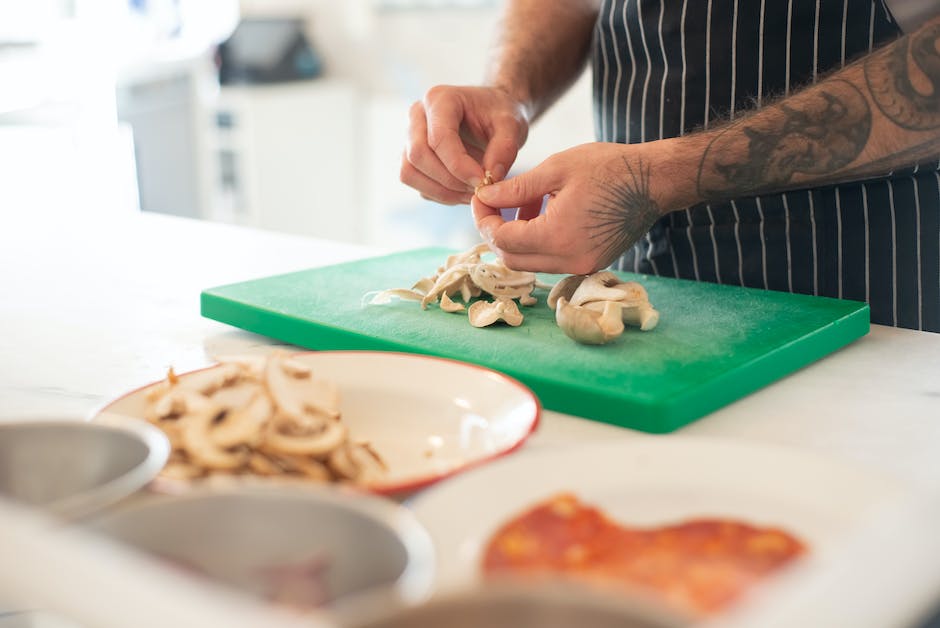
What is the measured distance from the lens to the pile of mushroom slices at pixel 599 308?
1160 millimetres

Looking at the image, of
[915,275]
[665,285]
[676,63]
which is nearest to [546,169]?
[665,285]

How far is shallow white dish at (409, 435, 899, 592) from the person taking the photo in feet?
2.18

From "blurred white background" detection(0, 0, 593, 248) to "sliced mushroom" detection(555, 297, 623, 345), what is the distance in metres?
3.21

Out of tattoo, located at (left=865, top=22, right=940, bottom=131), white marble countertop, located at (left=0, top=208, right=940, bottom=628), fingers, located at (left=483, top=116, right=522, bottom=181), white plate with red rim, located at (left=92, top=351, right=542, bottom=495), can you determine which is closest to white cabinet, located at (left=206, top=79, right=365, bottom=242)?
white marble countertop, located at (left=0, top=208, right=940, bottom=628)

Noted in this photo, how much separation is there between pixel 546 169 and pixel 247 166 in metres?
3.69

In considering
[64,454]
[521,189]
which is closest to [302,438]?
[64,454]

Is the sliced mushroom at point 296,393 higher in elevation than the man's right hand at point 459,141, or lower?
lower

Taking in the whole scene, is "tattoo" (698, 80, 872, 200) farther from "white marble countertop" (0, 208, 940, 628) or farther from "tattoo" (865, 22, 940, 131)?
"white marble countertop" (0, 208, 940, 628)

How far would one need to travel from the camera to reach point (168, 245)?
1.96m

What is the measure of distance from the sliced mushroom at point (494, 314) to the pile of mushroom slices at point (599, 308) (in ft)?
0.17

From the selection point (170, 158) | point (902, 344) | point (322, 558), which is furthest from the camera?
point (170, 158)

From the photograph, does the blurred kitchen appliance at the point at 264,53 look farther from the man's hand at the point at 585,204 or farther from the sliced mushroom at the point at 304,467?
the sliced mushroom at the point at 304,467

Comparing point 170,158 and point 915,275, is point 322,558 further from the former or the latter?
point 170,158

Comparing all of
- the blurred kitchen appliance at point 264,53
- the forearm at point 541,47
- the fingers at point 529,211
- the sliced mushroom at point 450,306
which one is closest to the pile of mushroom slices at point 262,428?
the sliced mushroom at point 450,306
